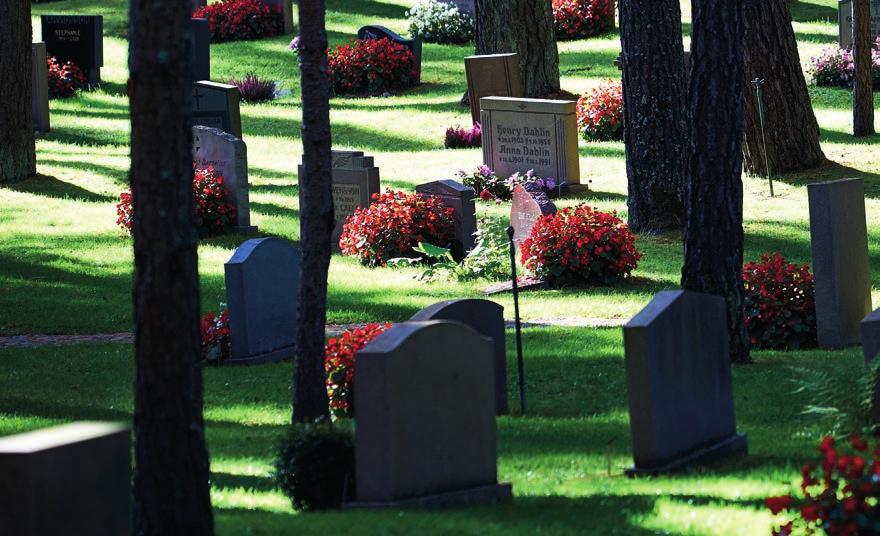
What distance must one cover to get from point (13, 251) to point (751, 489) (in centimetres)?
1315

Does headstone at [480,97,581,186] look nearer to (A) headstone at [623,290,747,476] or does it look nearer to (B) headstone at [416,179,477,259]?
(B) headstone at [416,179,477,259]

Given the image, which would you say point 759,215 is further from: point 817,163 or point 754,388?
point 754,388

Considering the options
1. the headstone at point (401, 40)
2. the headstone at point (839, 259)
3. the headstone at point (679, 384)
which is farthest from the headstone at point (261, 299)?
the headstone at point (401, 40)

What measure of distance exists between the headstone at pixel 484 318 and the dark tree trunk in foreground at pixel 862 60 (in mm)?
13068

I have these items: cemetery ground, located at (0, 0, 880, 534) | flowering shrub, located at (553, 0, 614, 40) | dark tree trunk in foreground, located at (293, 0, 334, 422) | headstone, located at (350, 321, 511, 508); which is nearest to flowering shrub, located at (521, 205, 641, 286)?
cemetery ground, located at (0, 0, 880, 534)

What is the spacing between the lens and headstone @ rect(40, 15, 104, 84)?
29734mm

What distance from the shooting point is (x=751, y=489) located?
293 inches

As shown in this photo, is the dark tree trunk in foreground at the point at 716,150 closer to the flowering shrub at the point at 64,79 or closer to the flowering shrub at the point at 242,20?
the flowering shrub at the point at 64,79

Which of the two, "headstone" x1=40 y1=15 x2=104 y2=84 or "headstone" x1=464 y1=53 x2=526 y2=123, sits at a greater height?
"headstone" x1=40 y1=15 x2=104 y2=84

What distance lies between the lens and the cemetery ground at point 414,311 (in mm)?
7250

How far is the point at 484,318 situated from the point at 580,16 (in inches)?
969

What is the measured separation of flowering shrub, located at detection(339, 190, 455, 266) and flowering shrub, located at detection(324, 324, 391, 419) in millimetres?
6964

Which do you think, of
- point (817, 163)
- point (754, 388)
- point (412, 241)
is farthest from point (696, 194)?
point (817, 163)

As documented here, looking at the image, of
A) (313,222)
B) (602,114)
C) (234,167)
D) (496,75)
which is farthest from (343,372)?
(602,114)
